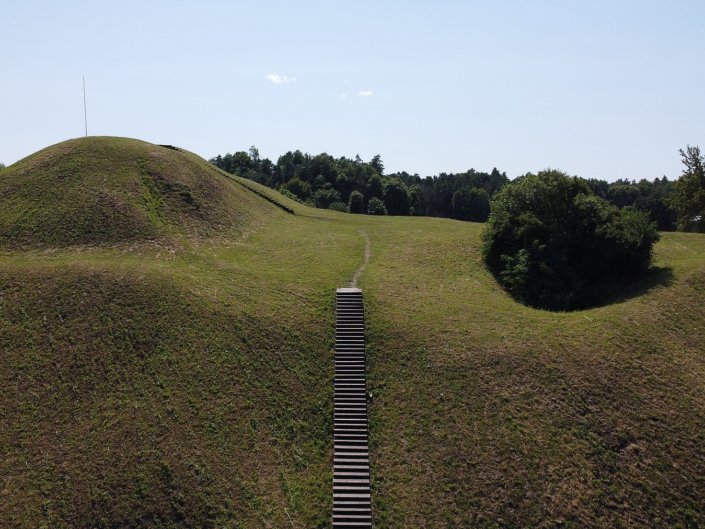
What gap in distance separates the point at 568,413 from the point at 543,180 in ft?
85.0

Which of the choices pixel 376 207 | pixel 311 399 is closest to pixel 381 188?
pixel 376 207

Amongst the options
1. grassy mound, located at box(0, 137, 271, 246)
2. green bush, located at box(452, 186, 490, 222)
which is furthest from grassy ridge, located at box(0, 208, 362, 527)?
green bush, located at box(452, 186, 490, 222)

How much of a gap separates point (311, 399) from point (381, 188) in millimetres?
Result: 107987

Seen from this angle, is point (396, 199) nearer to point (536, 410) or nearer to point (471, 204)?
point (471, 204)

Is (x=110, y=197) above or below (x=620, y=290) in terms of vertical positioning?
above

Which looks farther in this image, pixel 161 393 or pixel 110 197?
pixel 110 197

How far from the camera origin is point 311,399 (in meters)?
30.5

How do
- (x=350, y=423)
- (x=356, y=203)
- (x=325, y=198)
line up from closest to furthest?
(x=350, y=423) < (x=356, y=203) < (x=325, y=198)

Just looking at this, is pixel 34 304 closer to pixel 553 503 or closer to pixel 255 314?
pixel 255 314

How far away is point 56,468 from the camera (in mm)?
26312

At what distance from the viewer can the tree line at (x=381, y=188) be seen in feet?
423

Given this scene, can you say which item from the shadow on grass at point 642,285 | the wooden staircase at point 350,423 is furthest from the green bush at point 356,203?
the wooden staircase at point 350,423

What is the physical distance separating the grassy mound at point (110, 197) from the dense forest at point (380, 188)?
5136cm

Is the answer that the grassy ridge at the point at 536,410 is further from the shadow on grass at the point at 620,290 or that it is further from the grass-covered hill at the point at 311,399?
the shadow on grass at the point at 620,290
